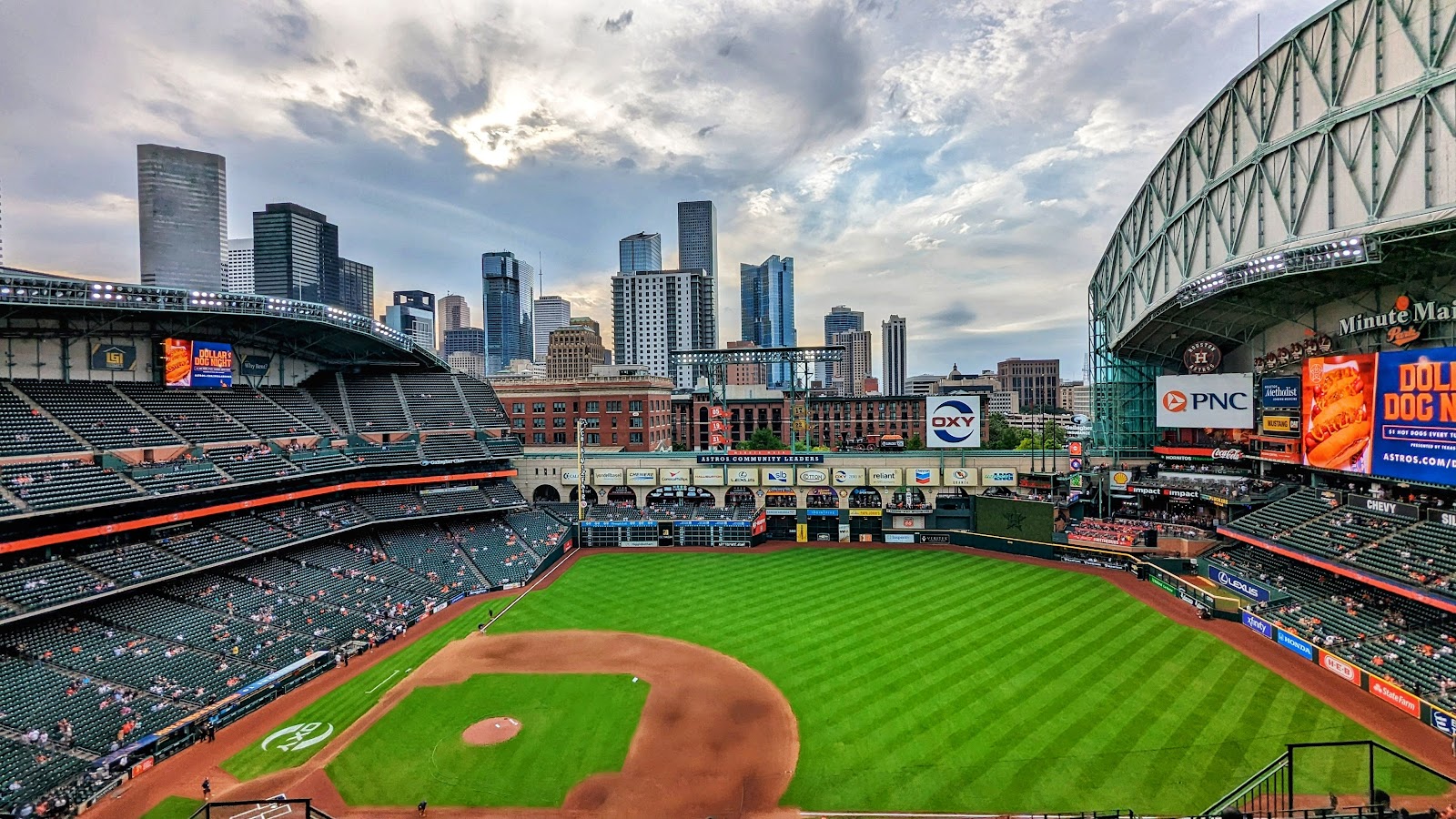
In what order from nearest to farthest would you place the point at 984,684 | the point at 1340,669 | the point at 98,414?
the point at 1340,669 → the point at 984,684 → the point at 98,414

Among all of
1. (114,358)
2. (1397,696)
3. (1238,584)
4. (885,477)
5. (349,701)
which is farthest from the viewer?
(885,477)

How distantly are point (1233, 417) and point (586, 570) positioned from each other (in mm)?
50756

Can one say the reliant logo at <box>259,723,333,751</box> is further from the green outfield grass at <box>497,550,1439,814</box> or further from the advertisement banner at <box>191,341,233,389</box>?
the advertisement banner at <box>191,341,233,389</box>

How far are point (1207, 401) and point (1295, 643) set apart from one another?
75.5 ft

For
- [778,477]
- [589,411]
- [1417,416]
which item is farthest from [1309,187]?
[589,411]

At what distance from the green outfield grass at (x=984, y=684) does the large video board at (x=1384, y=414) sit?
13448 mm

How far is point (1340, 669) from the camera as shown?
2800 cm

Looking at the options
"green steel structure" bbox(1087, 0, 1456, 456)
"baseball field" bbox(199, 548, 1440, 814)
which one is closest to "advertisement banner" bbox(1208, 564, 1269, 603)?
"baseball field" bbox(199, 548, 1440, 814)

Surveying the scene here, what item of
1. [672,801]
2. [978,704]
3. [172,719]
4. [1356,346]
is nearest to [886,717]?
[978,704]

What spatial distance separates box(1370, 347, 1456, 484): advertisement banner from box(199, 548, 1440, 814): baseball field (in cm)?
1325

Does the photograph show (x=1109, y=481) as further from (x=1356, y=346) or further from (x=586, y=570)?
(x=586, y=570)

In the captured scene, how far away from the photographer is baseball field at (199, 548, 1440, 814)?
71.3 feet

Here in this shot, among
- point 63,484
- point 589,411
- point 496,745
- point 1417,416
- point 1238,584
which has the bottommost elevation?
point 496,745

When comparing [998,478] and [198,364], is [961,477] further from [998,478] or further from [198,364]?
[198,364]
